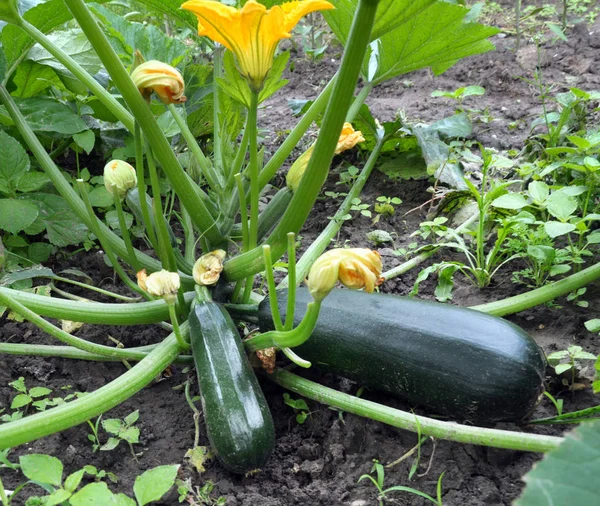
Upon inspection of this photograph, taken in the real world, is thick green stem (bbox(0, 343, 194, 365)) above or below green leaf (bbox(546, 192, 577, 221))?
below

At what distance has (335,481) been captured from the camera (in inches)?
55.4

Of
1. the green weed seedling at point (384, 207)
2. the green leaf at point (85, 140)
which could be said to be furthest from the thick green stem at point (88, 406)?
the green weed seedling at point (384, 207)

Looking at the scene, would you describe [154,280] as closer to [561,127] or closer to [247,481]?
[247,481]

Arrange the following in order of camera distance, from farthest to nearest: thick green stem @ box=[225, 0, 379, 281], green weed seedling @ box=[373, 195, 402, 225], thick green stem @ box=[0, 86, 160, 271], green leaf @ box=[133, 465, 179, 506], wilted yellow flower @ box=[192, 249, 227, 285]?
1. green weed seedling @ box=[373, 195, 402, 225]
2. thick green stem @ box=[0, 86, 160, 271]
3. wilted yellow flower @ box=[192, 249, 227, 285]
4. green leaf @ box=[133, 465, 179, 506]
5. thick green stem @ box=[225, 0, 379, 281]

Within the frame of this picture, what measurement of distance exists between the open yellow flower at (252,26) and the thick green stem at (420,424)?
75 centimetres

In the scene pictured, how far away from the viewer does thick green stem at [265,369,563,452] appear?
4.20 feet

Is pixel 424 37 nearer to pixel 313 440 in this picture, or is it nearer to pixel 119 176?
pixel 119 176

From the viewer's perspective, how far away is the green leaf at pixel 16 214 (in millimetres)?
1979

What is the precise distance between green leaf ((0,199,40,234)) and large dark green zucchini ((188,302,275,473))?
30.4 inches

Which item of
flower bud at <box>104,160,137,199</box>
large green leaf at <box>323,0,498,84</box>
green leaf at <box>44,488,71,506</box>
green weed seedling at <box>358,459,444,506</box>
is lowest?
green weed seedling at <box>358,459,444,506</box>

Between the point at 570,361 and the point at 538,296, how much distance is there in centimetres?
24

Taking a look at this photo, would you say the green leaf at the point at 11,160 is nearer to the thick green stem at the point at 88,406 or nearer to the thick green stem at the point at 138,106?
the thick green stem at the point at 138,106

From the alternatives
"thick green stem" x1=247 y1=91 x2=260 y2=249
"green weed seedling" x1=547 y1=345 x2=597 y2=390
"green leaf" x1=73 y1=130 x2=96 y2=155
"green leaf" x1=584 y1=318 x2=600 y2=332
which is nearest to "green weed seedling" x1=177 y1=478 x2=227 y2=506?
"thick green stem" x1=247 y1=91 x2=260 y2=249

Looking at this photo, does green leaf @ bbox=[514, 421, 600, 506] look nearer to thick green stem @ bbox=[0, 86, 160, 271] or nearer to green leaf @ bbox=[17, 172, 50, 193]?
thick green stem @ bbox=[0, 86, 160, 271]
